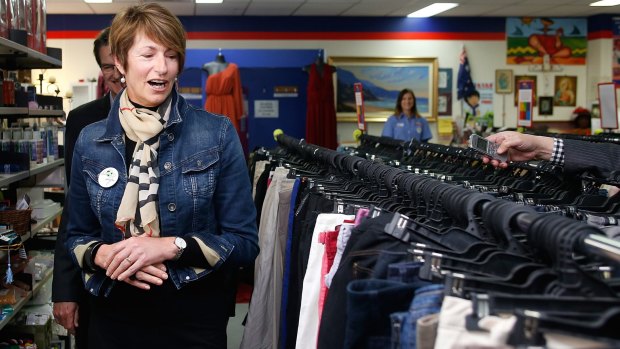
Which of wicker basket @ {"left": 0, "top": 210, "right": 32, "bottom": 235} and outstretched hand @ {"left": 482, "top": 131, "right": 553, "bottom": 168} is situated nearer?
outstretched hand @ {"left": 482, "top": 131, "right": 553, "bottom": 168}

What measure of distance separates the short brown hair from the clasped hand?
0.51 metres

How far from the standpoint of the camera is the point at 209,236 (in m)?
2.12

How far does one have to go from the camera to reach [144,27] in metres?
2.08

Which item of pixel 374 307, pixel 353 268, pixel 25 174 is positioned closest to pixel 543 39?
pixel 25 174

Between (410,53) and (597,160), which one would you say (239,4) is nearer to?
(410,53)

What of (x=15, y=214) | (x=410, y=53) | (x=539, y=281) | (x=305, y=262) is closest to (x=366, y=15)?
(x=410, y=53)

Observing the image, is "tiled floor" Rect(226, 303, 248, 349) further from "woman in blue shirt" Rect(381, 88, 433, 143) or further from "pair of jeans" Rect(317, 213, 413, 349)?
"woman in blue shirt" Rect(381, 88, 433, 143)

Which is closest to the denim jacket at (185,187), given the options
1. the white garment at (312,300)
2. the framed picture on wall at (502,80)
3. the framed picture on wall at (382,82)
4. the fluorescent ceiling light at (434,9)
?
the white garment at (312,300)

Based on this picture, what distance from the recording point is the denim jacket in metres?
2.13

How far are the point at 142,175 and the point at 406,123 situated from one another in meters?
8.13

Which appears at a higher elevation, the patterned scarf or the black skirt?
the patterned scarf

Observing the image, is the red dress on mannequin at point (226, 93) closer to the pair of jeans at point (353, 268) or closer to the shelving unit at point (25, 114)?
the shelving unit at point (25, 114)

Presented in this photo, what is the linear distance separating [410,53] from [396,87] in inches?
24.1

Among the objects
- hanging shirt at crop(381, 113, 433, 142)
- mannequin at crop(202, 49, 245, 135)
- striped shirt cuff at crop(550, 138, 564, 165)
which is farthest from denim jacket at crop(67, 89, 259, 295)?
mannequin at crop(202, 49, 245, 135)
